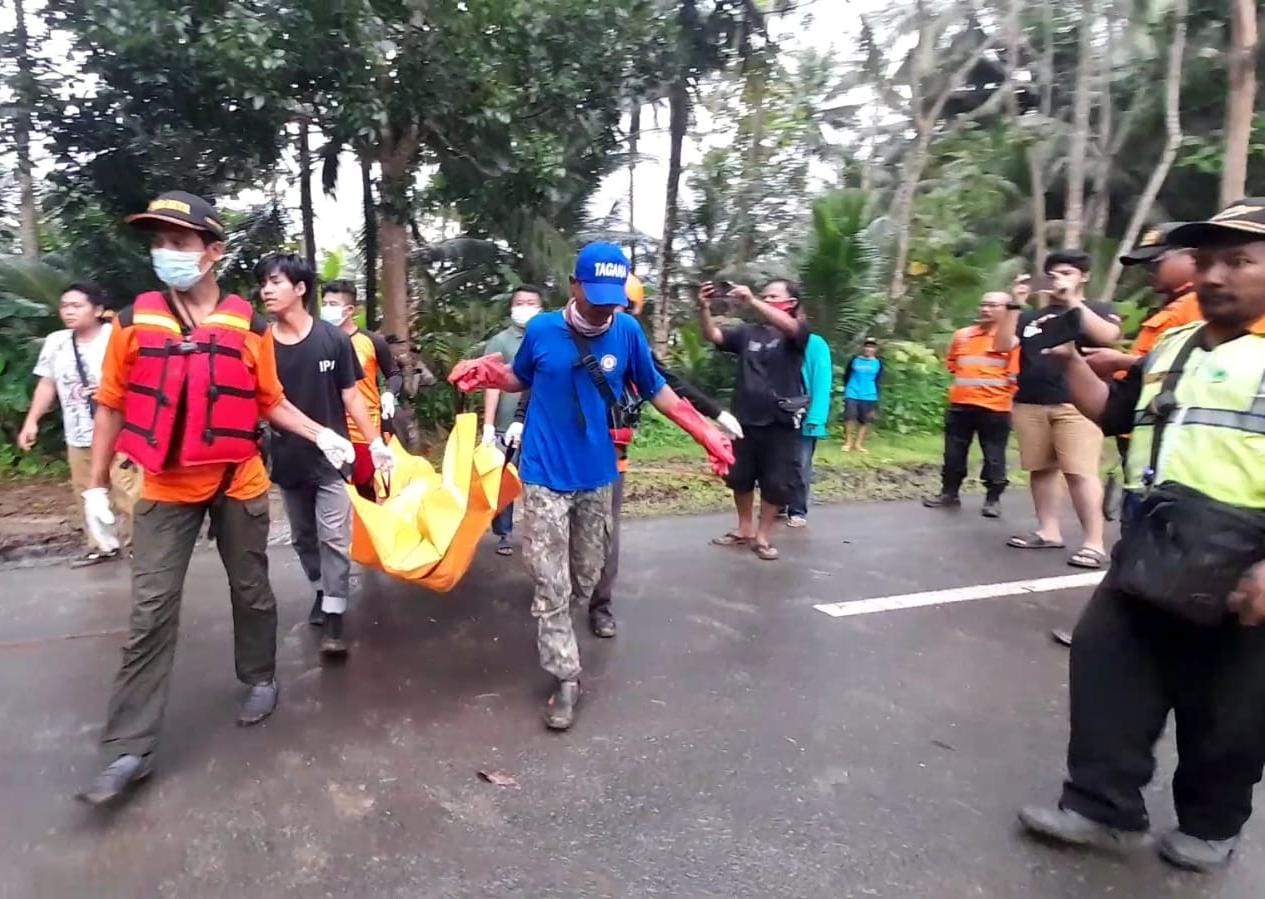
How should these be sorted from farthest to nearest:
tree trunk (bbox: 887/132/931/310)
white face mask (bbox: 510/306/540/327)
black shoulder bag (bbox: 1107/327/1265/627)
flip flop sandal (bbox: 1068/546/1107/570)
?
1. tree trunk (bbox: 887/132/931/310)
2. flip flop sandal (bbox: 1068/546/1107/570)
3. white face mask (bbox: 510/306/540/327)
4. black shoulder bag (bbox: 1107/327/1265/627)

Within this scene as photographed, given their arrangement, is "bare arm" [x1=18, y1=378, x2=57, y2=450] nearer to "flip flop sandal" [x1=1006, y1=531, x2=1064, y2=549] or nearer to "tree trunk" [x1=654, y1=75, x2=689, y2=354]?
"flip flop sandal" [x1=1006, y1=531, x2=1064, y2=549]

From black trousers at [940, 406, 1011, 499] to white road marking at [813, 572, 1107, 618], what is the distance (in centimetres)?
162

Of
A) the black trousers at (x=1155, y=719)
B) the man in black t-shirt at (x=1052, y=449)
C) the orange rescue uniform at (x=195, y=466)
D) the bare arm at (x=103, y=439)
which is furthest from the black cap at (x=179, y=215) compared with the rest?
the man in black t-shirt at (x=1052, y=449)

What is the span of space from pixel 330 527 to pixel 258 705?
3.21ft

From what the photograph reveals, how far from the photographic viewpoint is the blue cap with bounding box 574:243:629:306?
11.0 feet

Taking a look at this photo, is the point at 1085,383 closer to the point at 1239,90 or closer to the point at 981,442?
the point at 981,442

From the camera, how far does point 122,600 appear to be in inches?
185

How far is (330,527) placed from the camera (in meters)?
4.21

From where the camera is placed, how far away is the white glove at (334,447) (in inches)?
136

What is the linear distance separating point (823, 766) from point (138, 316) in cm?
282

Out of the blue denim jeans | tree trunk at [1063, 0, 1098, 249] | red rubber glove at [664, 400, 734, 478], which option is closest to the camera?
red rubber glove at [664, 400, 734, 478]

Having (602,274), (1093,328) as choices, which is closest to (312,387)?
(602,274)

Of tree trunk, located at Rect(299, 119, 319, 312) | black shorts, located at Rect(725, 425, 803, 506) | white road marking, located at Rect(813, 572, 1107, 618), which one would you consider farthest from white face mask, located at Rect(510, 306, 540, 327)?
tree trunk, located at Rect(299, 119, 319, 312)

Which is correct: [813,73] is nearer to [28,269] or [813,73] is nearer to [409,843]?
[28,269]
